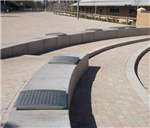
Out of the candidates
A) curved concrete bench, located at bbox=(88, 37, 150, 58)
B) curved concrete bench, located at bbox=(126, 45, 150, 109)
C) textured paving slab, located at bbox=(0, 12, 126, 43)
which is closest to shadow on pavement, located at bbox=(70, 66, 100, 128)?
curved concrete bench, located at bbox=(126, 45, 150, 109)

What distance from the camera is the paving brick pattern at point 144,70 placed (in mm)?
7956

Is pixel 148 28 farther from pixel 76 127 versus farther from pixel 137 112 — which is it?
pixel 76 127

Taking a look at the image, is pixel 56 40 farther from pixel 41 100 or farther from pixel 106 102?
pixel 41 100

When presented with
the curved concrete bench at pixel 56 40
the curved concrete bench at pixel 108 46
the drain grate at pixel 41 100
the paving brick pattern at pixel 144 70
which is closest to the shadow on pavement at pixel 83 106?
the drain grate at pixel 41 100

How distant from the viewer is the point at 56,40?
460 inches

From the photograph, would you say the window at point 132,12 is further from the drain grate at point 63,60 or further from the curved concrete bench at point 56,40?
the drain grate at point 63,60

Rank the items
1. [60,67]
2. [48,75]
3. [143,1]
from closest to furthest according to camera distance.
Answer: [48,75] < [60,67] < [143,1]

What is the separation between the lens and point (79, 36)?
13.1 metres

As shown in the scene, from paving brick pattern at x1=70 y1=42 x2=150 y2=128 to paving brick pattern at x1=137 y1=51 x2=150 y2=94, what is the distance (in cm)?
76

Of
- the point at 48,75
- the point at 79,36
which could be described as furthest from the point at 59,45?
the point at 48,75

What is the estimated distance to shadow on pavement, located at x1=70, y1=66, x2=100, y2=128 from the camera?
15.2 feet

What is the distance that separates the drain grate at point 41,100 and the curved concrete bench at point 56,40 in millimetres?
4809

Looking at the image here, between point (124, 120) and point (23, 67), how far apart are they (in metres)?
4.09

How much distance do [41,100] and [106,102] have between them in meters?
2.13
